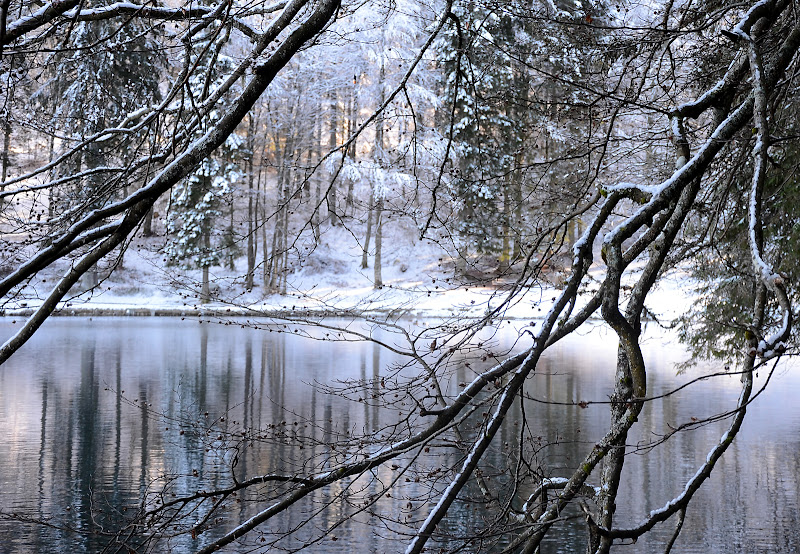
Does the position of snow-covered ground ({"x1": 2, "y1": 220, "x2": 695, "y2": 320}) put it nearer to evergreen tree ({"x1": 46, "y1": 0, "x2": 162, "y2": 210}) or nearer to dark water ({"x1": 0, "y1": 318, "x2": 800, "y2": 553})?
dark water ({"x1": 0, "y1": 318, "x2": 800, "y2": 553})

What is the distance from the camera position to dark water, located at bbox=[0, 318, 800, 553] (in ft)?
23.0

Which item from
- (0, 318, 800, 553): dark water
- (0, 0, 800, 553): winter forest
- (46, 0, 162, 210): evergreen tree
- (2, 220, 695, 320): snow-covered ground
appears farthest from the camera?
(2, 220, 695, 320): snow-covered ground

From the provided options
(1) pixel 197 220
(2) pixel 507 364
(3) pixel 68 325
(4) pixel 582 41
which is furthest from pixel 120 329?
(2) pixel 507 364

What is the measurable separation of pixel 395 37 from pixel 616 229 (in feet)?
75.2

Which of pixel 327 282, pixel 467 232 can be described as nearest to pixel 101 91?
pixel 467 232

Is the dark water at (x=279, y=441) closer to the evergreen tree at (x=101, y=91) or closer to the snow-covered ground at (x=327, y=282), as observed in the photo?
the evergreen tree at (x=101, y=91)

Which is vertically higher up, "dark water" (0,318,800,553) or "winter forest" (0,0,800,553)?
"winter forest" (0,0,800,553)

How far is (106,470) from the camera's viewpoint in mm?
8586

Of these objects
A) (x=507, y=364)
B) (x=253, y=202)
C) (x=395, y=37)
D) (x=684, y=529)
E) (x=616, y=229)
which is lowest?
(x=684, y=529)

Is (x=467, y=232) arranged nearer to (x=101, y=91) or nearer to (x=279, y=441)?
(x=101, y=91)

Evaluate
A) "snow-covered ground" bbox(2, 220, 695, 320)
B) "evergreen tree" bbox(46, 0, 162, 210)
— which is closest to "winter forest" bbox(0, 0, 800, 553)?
"evergreen tree" bbox(46, 0, 162, 210)

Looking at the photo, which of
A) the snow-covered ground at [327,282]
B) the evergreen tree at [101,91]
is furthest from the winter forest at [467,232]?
the snow-covered ground at [327,282]

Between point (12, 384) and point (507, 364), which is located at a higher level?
point (507, 364)

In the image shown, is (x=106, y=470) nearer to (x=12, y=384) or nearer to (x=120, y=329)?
(x=12, y=384)
